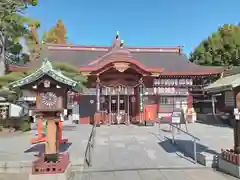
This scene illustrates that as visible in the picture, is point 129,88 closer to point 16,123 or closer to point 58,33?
point 16,123

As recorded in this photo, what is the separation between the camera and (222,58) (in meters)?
28.4

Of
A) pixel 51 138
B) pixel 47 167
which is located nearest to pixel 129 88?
pixel 51 138

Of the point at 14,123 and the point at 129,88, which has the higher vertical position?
the point at 129,88

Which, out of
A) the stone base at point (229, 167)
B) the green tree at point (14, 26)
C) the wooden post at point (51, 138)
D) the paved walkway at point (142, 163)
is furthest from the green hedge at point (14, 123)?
the stone base at point (229, 167)

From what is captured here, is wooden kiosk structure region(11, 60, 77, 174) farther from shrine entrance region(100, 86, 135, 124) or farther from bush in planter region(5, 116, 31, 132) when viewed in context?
shrine entrance region(100, 86, 135, 124)

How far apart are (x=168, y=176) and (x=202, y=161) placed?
1649 millimetres

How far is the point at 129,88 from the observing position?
17875 mm

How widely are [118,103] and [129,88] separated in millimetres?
1411

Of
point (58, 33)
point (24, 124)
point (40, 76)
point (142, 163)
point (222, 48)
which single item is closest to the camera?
A: point (40, 76)

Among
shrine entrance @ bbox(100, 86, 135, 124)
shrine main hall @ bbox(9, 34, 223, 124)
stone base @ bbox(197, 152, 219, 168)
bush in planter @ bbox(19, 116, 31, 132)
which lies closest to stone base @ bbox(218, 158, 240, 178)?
stone base @ bbox(197, 152, 219, 168)

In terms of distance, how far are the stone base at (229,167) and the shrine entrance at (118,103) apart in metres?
11.1

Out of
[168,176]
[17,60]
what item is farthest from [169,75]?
[17,60]

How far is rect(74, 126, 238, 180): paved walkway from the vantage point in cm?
613

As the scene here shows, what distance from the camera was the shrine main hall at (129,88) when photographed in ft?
56.1
